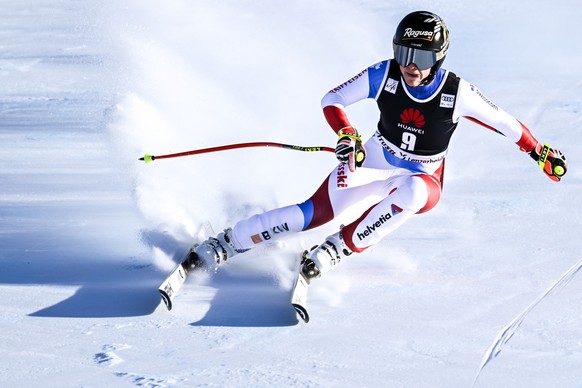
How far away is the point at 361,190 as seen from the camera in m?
5.89

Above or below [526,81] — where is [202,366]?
above

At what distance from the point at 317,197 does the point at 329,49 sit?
5800 millimetres

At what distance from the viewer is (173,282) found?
548 cm

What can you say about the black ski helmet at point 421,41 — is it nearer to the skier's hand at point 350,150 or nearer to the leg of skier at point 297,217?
the skier's hand at point 350,150

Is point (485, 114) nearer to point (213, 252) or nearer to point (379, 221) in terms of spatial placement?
point (379, 221)

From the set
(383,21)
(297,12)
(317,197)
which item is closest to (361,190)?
(317,197)

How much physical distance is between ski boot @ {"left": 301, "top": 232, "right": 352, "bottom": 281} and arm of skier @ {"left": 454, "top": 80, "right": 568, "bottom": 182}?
99 cm

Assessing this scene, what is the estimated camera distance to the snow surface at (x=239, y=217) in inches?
187

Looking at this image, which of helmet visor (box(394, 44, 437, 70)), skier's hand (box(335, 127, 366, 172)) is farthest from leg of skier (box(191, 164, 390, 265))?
helmet visor (box(394, 44, 437, 70))

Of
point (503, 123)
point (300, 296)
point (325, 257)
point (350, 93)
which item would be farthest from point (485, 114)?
point (300, 296)

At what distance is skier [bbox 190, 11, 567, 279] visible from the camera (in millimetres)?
5422

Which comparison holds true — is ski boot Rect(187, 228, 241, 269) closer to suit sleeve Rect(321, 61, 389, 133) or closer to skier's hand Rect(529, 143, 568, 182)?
suit sleeve Rect(321, 61, 389, 133)

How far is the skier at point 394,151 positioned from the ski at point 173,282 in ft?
0.28

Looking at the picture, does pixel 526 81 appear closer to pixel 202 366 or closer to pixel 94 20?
pixel 94 20
